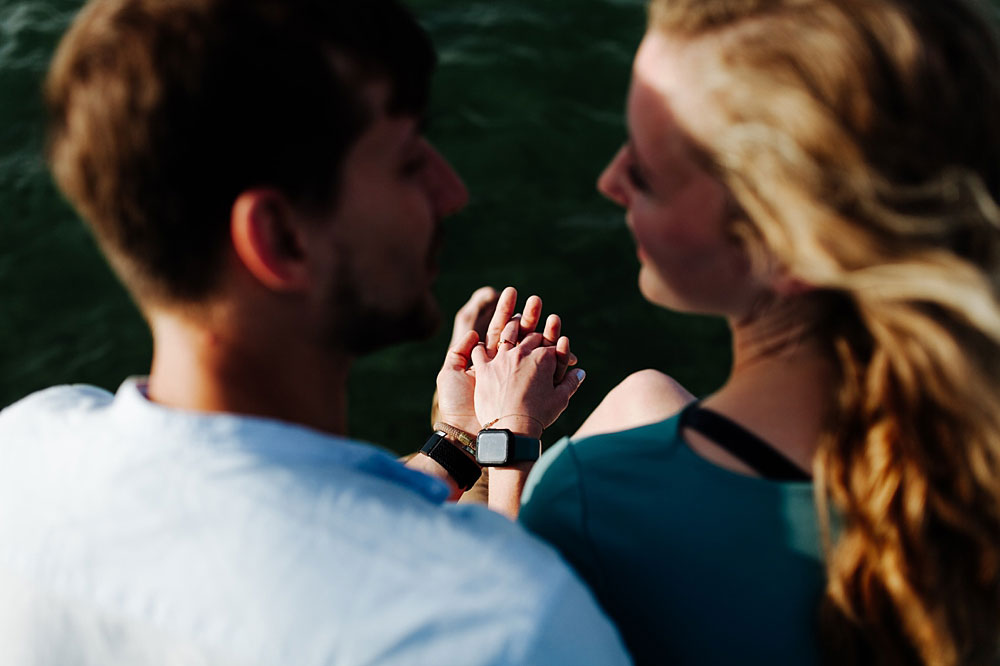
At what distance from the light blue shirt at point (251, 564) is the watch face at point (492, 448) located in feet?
4.14

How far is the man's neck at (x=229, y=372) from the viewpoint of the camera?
1775mm

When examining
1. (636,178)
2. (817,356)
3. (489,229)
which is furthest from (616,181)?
(489,229)

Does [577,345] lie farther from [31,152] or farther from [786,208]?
[31,152]

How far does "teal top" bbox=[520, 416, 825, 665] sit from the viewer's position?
5.92ft

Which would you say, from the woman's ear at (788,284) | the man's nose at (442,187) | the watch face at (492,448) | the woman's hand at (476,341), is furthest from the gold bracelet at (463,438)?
the woman's ear at (788,284)

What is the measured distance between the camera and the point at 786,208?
1696 mm

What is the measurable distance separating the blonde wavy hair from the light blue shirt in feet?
1.81

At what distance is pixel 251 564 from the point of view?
1.48 m

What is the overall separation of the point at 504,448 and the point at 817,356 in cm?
128

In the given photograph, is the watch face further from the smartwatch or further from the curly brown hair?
the curly brown hair

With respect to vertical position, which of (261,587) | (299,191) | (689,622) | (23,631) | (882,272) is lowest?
(689,622)

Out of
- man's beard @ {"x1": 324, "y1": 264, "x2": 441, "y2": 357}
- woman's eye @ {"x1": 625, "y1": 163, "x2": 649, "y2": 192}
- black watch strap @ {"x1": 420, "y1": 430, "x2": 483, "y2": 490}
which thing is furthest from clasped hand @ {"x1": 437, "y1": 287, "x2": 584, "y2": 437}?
woman's eye @ {"x1": 625, "y1": 163, "x2": 649, "y2": 192}

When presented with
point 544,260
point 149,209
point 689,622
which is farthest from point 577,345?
point 149,209

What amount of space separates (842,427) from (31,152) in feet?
15.7
